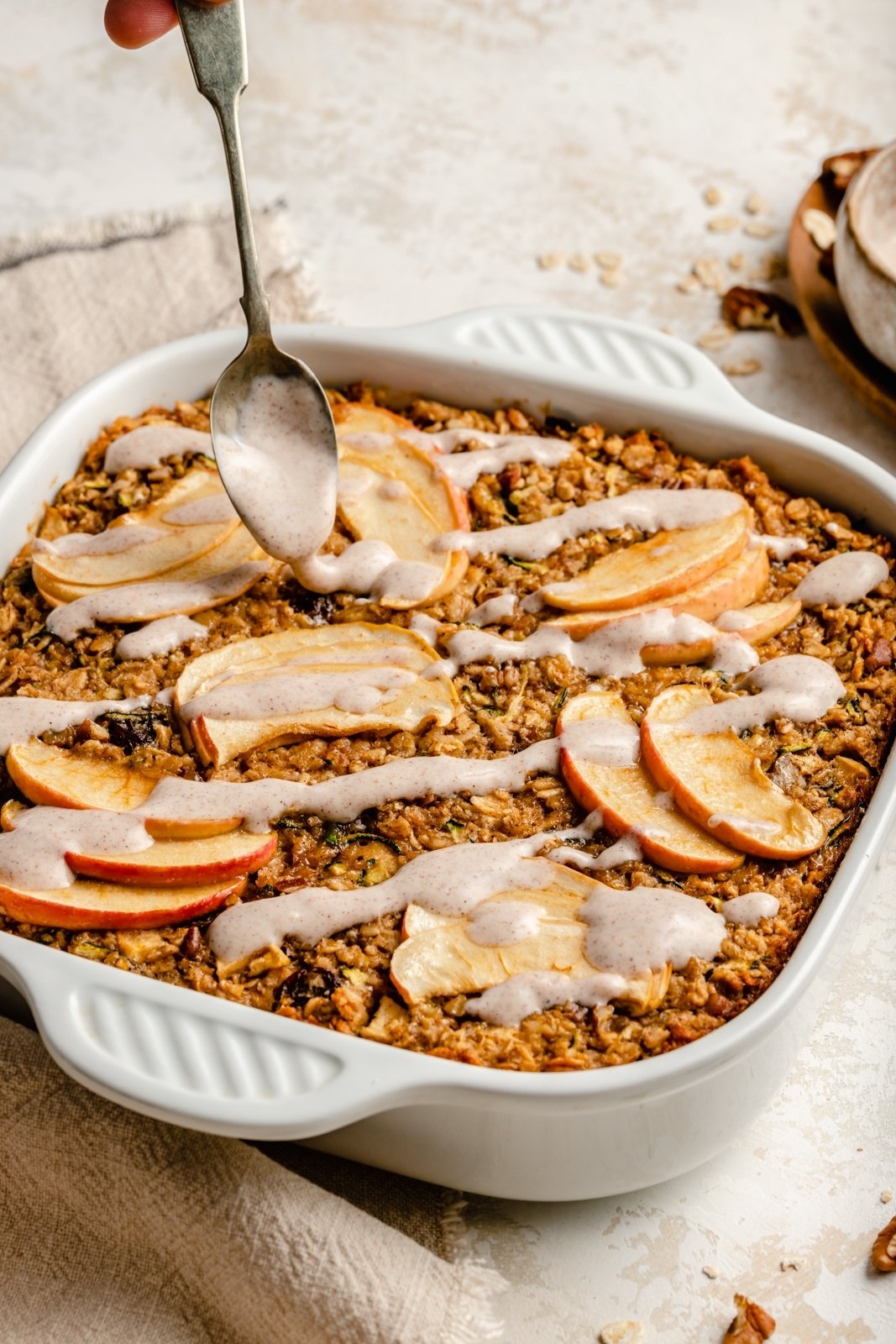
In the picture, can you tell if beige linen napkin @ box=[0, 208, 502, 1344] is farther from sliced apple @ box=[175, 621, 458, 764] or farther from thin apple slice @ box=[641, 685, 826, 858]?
thin apple slice @ box=[641, 685, 826, 858]

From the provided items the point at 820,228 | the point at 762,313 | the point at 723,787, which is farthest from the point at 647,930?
the point at 820,228

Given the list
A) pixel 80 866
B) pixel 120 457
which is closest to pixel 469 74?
pixel 120 457

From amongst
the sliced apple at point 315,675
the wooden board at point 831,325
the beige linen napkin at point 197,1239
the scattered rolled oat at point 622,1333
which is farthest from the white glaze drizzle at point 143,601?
the wooden board at point 831,325

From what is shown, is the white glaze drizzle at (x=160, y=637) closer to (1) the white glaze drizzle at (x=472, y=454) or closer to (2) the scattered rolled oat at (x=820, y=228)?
(1) the white glaze drizzle at (x=472, y=454)

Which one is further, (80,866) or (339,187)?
(339,187)

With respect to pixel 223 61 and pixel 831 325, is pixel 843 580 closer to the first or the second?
pixel 831 325

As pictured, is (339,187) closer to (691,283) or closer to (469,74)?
(469,74)
